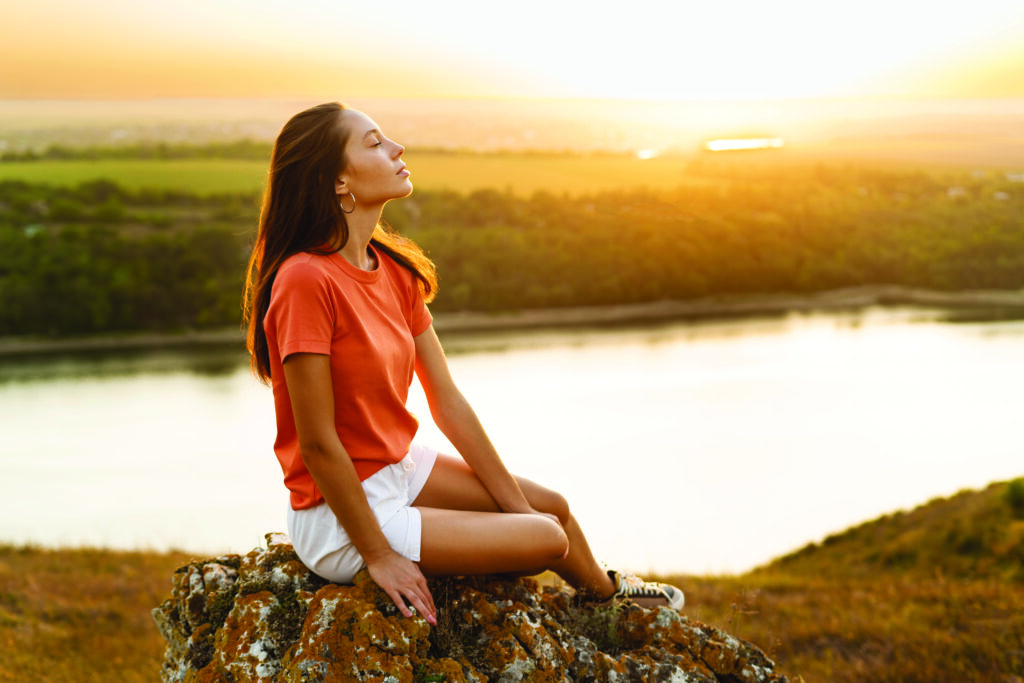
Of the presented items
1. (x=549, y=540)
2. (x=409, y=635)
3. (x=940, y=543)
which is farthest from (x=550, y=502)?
(x=940, y=543)

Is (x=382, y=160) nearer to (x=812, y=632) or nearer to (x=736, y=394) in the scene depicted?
(x=812, y=632)

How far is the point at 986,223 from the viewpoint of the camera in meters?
59.8

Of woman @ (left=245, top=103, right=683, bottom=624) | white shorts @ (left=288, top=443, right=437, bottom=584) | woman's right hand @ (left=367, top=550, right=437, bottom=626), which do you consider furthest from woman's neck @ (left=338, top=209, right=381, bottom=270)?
woman's right hand @ (left=367, top=550, right=437, bottom=626)

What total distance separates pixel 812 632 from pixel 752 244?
6304 cm

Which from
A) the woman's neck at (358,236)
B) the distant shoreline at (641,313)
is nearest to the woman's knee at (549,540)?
the woman's neck at (358,236)

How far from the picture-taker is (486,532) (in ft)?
7.47

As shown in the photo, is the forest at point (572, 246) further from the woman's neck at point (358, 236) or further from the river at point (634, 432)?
the woman's neck at point (358, 236)

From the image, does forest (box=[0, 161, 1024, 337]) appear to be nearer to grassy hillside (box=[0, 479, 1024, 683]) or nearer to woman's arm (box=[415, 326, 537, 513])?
grassy hillside (box=[0, 479, 1024, 683])

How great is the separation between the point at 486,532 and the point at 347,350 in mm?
730

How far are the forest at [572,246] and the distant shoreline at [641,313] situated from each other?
2.51ft

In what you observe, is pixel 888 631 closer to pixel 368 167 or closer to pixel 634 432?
pixel 368 167

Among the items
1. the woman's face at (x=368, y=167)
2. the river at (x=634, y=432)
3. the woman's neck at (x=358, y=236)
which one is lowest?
the river at (x=634, y=432)

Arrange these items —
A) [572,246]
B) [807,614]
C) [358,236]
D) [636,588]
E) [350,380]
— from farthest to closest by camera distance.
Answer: [572,246] → [807,614] → [636,588] → [358,236] → [350,380]

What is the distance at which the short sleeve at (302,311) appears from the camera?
1.97m
